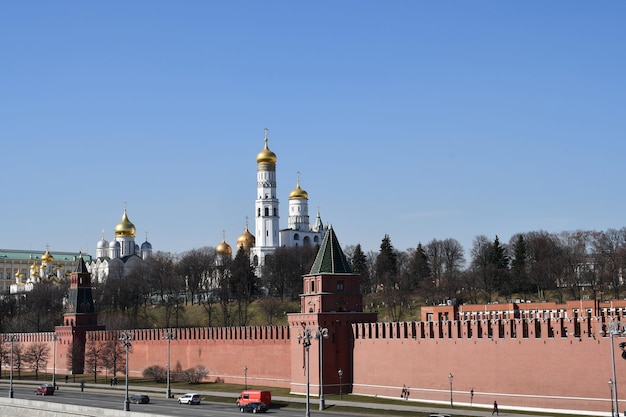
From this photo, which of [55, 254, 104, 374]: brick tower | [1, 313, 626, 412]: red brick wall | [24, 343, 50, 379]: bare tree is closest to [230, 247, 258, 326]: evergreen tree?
[55, 254, 104, 374]: brick tower

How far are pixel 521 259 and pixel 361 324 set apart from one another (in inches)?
1921

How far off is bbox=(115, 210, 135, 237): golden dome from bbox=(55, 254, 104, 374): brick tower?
7502cm

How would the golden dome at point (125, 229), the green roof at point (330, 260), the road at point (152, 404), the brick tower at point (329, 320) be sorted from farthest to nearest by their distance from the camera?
the golden dome at point (125, 229)
the green roof at point (330, 260)
the brick tower at point (329, 320)
the road at point (152, 404)

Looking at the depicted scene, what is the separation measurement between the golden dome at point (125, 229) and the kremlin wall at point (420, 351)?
8794 cm

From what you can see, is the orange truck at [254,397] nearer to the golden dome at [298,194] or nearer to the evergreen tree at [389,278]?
the evergreen tree at [389,278]

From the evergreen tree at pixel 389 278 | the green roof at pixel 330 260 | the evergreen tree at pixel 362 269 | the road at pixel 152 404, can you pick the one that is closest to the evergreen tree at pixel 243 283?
the evergreen tree at pixel 362 269

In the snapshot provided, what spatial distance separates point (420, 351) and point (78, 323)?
49217 millimetres

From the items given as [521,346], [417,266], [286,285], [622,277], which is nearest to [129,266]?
[286,285]

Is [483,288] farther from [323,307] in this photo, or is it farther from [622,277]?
[323,307]

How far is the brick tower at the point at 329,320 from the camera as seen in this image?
71.9 meters

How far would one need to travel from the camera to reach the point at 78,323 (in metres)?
105

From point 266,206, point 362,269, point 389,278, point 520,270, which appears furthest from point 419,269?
point 266,206

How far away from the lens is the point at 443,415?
2173 inches

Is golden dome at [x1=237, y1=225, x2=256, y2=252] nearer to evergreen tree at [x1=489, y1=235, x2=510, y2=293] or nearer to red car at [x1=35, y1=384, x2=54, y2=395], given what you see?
evergreen tree at [x1=489, y1=235, x2=510, y2=293]
